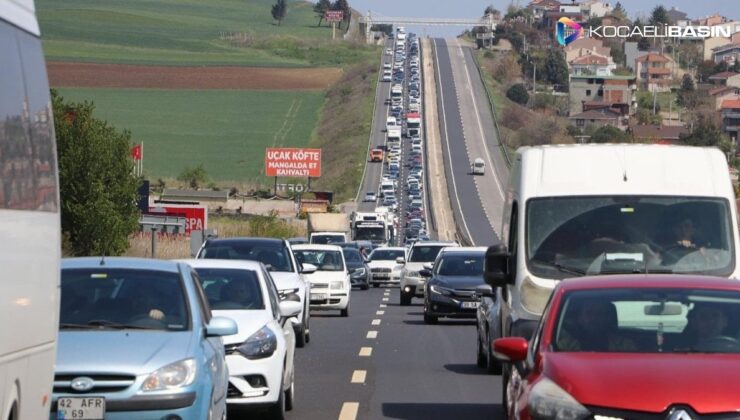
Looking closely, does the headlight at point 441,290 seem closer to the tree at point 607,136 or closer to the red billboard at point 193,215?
the red billboard at point 193,215

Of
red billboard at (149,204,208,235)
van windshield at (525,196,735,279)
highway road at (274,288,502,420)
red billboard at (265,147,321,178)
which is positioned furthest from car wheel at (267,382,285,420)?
red billboard at (265,147,321,178)

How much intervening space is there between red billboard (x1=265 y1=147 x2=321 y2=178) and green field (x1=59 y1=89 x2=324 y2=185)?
62.4 ft

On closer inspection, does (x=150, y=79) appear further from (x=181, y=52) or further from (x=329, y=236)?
(x=329, y=236)

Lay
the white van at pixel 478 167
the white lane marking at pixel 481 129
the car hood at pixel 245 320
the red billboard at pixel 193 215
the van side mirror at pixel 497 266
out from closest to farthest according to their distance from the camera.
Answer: the car hood at pixel 245 320 < the van side mirror at pixel 497 266 < the red billboard at pixel 193 215 < the white lane marking at pixel 481 129 < the white van at pixel 478 167

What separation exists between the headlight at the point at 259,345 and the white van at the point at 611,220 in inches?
80.7

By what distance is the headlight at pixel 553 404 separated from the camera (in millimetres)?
8992

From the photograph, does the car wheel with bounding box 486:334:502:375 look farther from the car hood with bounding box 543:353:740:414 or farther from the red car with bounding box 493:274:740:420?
the car hood with bounding box 543:353:740:414

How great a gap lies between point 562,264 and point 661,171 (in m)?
1.29

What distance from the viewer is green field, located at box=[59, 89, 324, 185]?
137 m

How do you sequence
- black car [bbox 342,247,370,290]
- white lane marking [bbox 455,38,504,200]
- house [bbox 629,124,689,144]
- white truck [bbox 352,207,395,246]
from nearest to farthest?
1. black car [bbox 342,247,370,290]
2. white truck [bbox 352,207,395,246]
3. white lane marking [bbox 455,38,504,200]
4. house [bbox 629,124,689,144]

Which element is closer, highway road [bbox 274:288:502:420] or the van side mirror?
the van side mirror

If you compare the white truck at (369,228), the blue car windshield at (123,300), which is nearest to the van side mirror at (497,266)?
the blue car windshield at (123,300)

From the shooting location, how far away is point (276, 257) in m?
25.7

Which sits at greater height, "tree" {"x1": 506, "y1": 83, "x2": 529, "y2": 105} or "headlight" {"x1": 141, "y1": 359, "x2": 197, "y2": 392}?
"tree" {"x1": 506, "y1": 83, "x2": 529, "y2": 105}
